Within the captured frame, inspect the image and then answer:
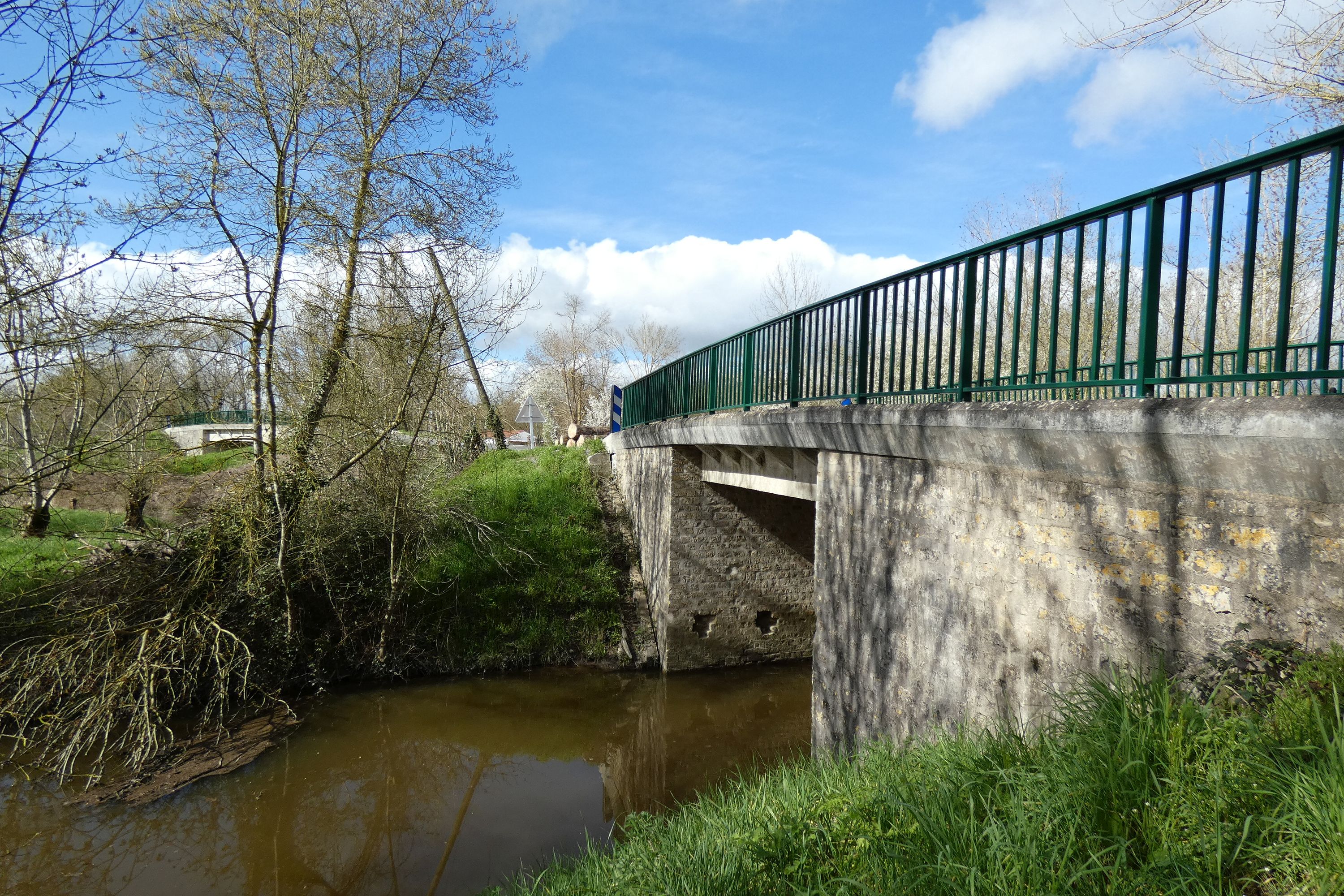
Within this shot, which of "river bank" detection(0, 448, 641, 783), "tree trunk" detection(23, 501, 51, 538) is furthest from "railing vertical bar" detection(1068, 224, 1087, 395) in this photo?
"tree trunk" detection(23, 501, 51, 538)

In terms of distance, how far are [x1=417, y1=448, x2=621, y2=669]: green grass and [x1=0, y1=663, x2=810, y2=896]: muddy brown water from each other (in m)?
0.64

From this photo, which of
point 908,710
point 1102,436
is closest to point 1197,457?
point 1102,436

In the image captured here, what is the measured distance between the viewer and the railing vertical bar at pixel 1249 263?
8.35ft

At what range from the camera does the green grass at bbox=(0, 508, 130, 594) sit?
8.75 metres

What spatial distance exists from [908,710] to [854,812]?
1.78m

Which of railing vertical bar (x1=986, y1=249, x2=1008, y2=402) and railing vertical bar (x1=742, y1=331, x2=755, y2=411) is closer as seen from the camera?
railing vertical bar (x1=986, y1=249, x2=1008, y2=402)

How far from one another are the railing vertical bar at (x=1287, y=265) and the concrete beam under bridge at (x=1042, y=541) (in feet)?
0.79

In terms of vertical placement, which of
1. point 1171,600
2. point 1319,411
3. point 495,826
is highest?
point 1319,411

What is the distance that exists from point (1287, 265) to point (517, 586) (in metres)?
11.0

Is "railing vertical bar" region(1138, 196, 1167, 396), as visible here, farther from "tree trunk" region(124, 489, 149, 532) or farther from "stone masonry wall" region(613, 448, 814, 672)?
"tree trunk" region(124, 489, 149, 532)

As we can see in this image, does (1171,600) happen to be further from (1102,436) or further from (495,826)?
(495,826)

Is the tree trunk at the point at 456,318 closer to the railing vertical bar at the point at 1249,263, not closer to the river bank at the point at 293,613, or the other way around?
the river bank at the point at 293,613

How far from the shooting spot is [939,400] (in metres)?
4.43

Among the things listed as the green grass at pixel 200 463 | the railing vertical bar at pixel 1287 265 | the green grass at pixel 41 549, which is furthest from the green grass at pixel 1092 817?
the green grass at pixel 200 463
